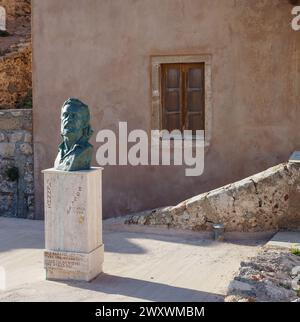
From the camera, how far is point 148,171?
9055 mm

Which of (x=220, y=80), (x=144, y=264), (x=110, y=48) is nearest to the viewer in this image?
(x=144, y=264)

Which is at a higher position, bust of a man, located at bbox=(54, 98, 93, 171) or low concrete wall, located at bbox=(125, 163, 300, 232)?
bust of a man, located at bbox=(54, 98, 93, 171)

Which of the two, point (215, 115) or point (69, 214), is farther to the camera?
point (215, 115)

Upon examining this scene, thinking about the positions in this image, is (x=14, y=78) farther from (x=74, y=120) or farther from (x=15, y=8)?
(x=74, y=120)

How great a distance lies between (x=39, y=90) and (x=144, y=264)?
4851 millimetres

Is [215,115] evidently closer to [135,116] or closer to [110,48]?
[135,116]

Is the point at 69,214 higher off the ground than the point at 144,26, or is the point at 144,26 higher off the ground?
the point at 144,26

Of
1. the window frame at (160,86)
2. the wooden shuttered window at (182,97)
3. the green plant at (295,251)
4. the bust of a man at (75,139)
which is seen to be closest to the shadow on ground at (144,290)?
the bust of a man at (75,139)


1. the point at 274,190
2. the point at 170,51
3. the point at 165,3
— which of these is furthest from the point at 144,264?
the point at 165,3

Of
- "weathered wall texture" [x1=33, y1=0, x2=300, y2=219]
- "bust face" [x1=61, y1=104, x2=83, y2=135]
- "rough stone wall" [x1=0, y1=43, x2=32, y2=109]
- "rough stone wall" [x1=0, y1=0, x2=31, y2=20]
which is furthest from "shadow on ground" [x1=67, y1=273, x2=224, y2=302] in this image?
"rough stone wall" [x1=0, y1=0, x2=31, y2=20]

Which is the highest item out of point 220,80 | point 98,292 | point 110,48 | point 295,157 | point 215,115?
point 110,48

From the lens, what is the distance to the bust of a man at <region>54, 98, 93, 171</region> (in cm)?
543

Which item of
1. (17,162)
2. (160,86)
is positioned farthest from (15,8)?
(160,86)

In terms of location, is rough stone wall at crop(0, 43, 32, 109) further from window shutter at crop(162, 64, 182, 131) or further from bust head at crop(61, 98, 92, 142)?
bust head at crop(61, 98, 92, 142)
